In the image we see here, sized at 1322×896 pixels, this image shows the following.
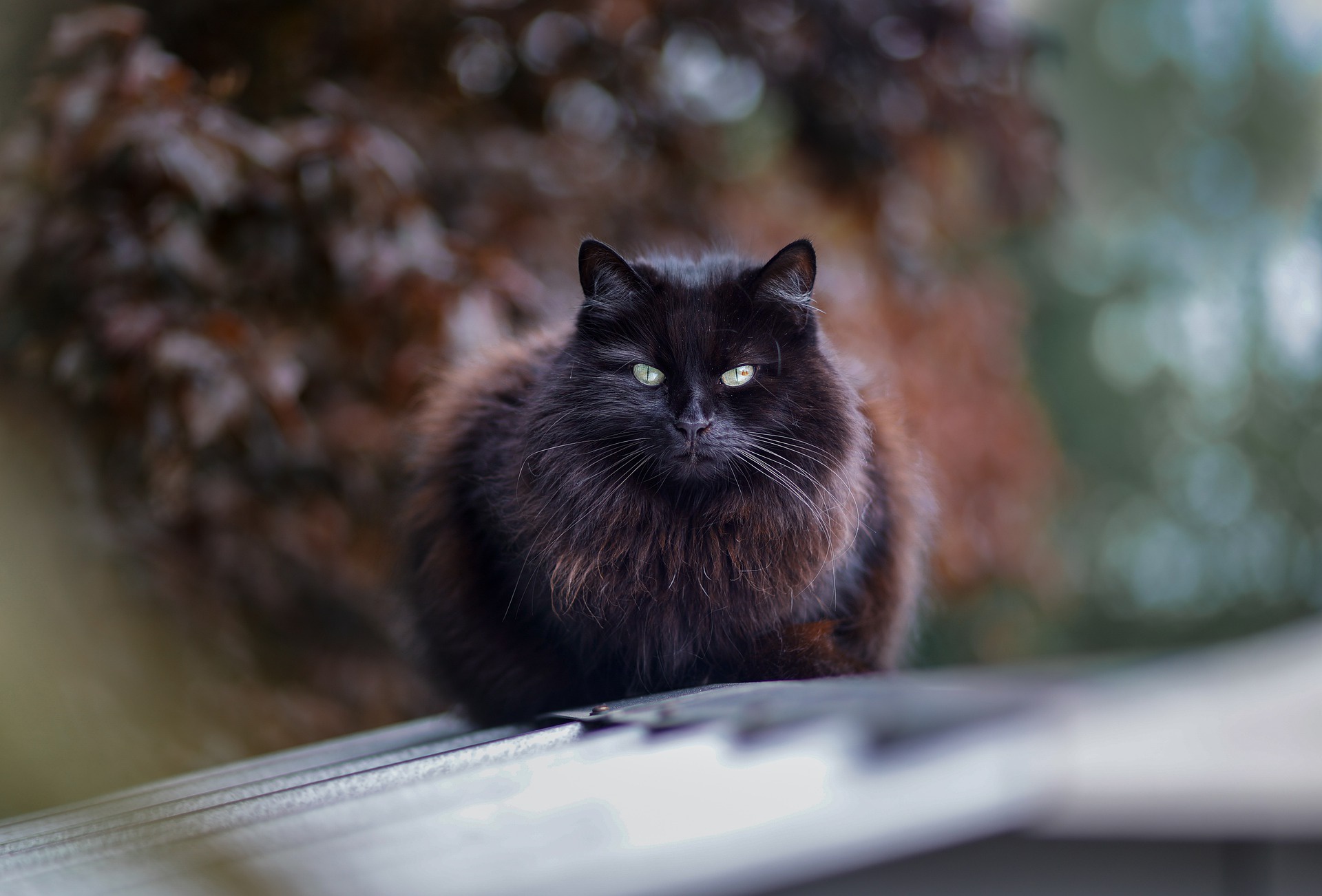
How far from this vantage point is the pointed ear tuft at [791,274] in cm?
138

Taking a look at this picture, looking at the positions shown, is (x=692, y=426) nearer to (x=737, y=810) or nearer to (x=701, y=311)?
(x=701, y=311)

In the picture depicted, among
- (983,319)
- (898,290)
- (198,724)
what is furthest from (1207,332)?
(198,724)

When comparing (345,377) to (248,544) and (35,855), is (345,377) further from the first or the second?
(35,855)

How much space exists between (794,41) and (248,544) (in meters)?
2.24

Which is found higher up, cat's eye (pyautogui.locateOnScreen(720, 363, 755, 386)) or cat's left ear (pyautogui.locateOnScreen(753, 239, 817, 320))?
cat's left ear (pyautogui.locateOnScreen(753, 239, 817, 320))

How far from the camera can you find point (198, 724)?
2328mm

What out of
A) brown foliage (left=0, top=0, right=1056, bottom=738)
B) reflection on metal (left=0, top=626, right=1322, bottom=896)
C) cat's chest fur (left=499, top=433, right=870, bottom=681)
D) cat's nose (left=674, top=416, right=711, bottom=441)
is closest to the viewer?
reflection on metal (left=0, top=626, right=1322, bottom=896)

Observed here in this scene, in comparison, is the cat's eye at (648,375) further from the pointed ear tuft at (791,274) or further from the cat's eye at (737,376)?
the pointed ear tuft at (791,274)

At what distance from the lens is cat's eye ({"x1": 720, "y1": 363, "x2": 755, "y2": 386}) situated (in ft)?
4.51

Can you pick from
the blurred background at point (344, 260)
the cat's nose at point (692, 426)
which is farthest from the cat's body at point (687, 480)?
the blurred background at point (344, 260)

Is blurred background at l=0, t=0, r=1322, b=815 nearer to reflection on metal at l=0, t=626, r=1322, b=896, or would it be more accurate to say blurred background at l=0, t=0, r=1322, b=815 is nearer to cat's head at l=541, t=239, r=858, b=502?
reflection on metal at l=0, t=626, r=1322, b=896

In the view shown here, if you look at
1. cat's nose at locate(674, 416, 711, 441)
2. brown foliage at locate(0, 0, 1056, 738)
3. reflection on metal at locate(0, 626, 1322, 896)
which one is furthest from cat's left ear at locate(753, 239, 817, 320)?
brown foliage at locate(0, 0, 1056, 738)

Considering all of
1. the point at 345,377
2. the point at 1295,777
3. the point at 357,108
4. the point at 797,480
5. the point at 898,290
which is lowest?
the point at 1295,777

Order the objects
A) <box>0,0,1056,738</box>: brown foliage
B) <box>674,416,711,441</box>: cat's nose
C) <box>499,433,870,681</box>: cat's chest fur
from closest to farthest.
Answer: <box>674,416,711,441</box>: cat's nose < <box>499,433,870,681</box>: cat's chest fur < <box>0,0,1056,738</box>: brown foliage
